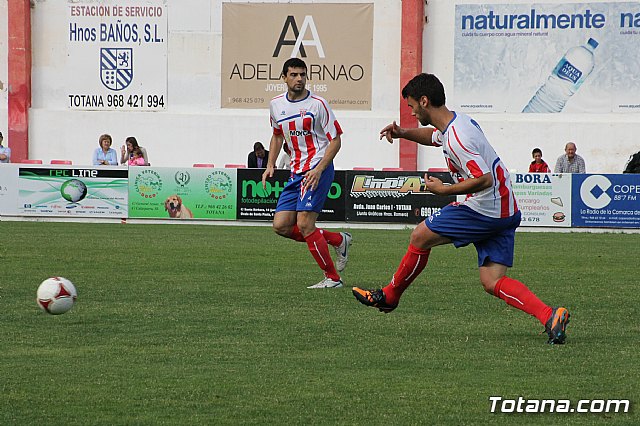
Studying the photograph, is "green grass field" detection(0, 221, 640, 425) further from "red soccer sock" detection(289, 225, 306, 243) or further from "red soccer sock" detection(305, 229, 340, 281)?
"red soccer sock" detection(289, 225, 306, 243)

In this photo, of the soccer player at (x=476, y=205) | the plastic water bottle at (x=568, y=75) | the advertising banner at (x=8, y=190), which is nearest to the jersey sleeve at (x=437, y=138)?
the soccer player at (x=476, y=205)

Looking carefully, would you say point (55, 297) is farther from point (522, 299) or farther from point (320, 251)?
point (522, 299)

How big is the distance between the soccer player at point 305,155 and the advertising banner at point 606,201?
11.9 m

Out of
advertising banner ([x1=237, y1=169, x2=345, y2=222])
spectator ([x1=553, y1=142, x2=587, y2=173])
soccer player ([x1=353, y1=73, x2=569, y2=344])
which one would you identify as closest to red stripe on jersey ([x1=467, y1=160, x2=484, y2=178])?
soccer player ([x1=353, y1=73, x2=569, y2=344])

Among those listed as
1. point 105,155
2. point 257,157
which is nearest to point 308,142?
point 257,157

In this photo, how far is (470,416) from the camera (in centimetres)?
564

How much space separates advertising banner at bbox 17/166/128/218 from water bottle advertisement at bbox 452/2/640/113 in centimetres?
1200

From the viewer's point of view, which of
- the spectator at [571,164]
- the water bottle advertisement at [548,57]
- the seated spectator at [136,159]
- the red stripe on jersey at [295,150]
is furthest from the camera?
the water bottle advertisement at [548,57]

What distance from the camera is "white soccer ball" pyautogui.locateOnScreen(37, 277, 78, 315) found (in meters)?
8.68

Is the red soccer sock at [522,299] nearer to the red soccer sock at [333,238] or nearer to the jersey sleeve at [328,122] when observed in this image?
the jersey sleeve at [328,122]

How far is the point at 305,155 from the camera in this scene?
11352 millimetres

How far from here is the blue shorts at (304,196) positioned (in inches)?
440

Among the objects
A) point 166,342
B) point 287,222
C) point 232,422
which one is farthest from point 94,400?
point 287,222

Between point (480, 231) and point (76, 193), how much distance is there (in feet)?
55.3
